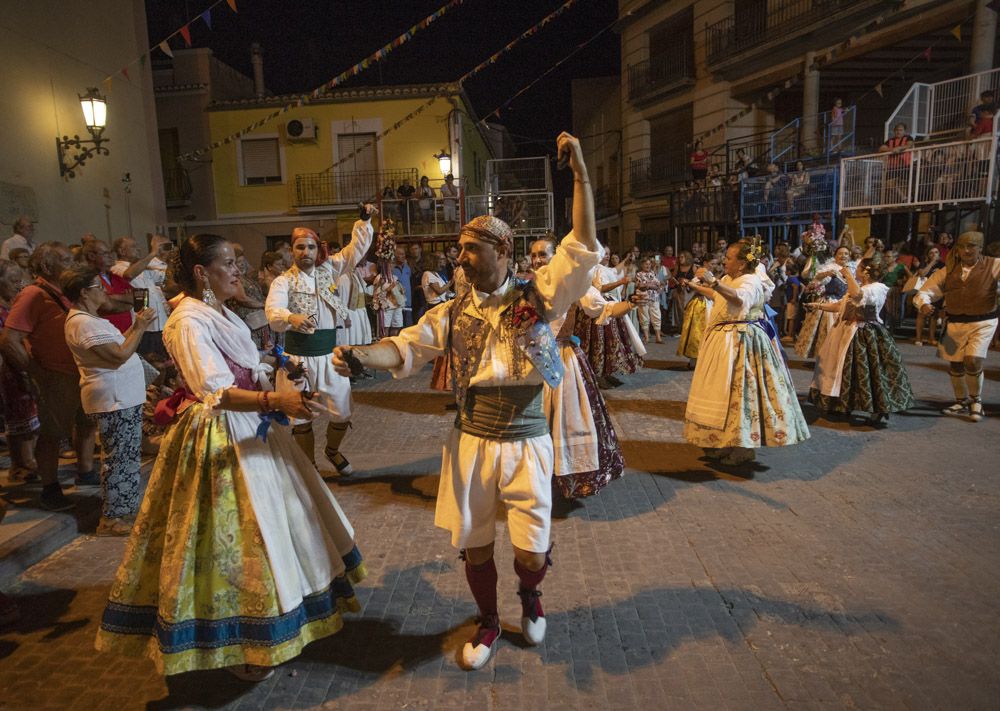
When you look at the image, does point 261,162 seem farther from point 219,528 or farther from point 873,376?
point 219,528

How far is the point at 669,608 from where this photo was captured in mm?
3512

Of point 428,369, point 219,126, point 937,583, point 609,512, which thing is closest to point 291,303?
point 609,512

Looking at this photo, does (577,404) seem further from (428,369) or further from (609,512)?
(428,369)

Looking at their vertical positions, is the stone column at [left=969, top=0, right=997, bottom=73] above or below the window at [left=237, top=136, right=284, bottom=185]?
above

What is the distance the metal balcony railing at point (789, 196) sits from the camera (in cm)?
1484

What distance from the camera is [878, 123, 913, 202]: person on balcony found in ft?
43.7

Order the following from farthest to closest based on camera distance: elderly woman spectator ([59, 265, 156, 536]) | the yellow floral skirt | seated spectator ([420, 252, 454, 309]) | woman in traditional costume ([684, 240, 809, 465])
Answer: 1. seated spectator ([420, 252, 454, 309])
2. woman in traditional costume ([684, 240, 809, 465])
3. elderly woman spectator ([59, 265, 156, 536])
4. the yellow floral skirt

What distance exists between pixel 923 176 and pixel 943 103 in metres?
2.97

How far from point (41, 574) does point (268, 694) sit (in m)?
2.22

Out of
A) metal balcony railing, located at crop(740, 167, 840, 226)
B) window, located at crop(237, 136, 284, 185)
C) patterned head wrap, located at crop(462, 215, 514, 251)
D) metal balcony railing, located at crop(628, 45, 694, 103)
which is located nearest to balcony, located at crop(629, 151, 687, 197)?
metal balcony railing, located at crop(628, 45, 694, 103)

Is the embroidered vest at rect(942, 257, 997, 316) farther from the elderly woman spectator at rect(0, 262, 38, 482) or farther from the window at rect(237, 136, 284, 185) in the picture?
the window at rect(237, 136, 284, 185)

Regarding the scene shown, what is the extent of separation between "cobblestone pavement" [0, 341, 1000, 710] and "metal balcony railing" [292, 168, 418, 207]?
1811 centimetres

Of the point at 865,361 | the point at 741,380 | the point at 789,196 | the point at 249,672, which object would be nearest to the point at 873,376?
the point at 865,361

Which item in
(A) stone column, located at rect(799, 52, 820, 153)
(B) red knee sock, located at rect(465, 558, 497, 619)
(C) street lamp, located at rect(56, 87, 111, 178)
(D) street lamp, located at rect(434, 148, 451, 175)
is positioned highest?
(A) stone column, located at rect(799, 52, 820, 153)
